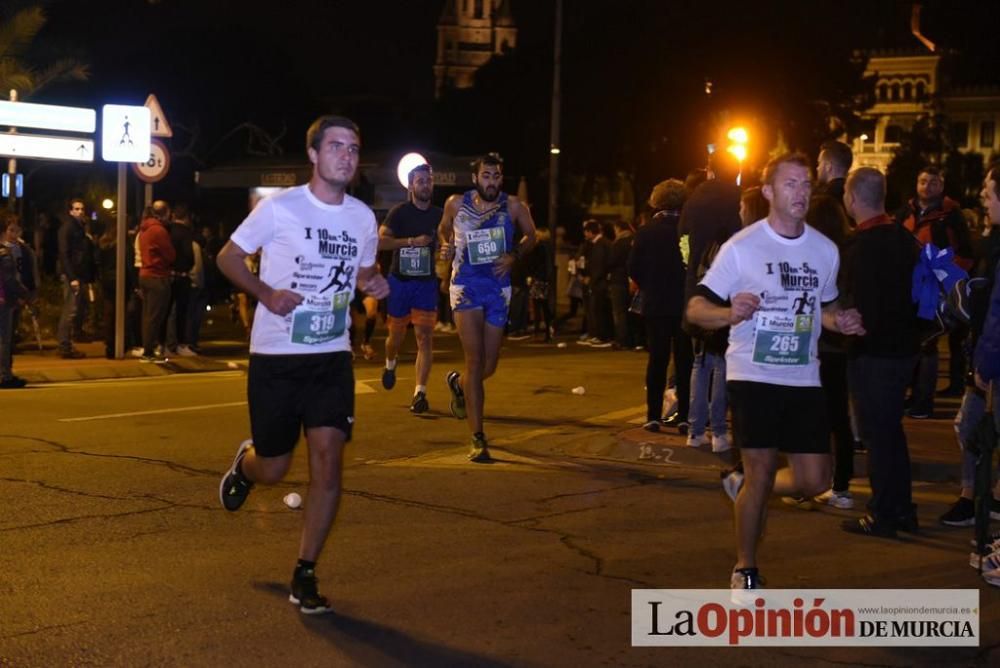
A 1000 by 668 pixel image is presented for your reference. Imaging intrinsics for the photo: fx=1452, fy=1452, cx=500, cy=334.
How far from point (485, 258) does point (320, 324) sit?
4.45 m

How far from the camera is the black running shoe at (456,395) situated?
472 inches

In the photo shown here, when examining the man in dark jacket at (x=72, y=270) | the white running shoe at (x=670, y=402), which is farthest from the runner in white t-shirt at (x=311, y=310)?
the man in dark jacket at (x=72, y=270)

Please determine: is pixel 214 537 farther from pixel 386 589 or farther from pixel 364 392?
pixel 364 392

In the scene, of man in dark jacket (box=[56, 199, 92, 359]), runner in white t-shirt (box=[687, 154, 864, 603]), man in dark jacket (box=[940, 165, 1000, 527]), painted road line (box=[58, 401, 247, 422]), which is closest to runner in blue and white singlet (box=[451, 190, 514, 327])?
painted road line (box=[58, 401, 247, 422])

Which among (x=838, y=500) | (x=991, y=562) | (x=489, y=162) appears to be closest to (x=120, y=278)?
(x=489, y=162)

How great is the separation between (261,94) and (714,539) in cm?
7517

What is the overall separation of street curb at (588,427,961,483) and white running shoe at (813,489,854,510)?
93cm

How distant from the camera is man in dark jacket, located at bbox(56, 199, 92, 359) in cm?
1900

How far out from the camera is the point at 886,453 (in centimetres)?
816

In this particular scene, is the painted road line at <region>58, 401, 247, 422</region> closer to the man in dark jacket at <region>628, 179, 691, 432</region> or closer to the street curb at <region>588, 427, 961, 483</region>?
the street curb at <region>588, 427, 961, 483</region>

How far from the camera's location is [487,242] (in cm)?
1080

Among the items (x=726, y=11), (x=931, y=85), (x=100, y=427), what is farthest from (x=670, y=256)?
(x=931, y=85)

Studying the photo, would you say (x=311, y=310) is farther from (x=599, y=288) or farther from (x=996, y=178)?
(x=599, y=288)

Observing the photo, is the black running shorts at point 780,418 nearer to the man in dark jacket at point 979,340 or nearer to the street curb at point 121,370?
the man in dark jacket at point 979,340
